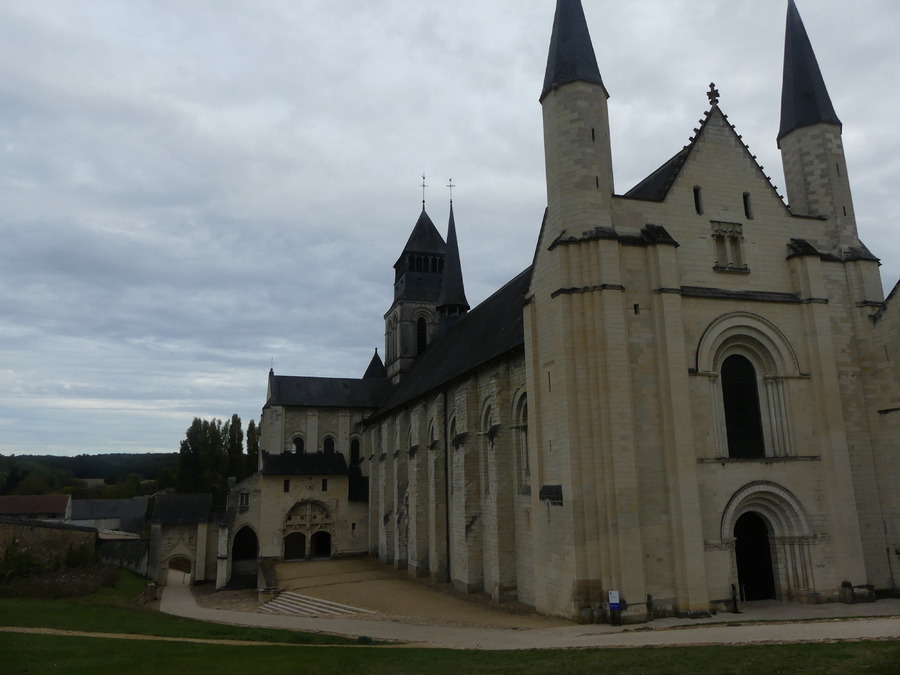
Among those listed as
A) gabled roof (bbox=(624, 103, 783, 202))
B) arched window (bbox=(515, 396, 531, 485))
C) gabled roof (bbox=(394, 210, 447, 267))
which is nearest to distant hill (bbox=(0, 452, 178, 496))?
gabled roof (bbox=(394, 210, 447, 267))

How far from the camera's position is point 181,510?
44594 mm

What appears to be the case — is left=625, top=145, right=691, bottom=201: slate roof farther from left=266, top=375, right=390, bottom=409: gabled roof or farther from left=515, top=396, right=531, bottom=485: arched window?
left=266, top=375, right=390, bottom=409: gabled roof

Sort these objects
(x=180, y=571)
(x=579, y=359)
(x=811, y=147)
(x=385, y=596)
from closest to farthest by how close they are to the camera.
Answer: (x=579, y=359) < (x=811, y=147) < (x=385, y=596) < (x=180, y=571)

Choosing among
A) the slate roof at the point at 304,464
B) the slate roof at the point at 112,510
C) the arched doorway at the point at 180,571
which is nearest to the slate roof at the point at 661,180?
the slate roof at the point at 304,464

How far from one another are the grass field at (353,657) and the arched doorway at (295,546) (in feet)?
82.0

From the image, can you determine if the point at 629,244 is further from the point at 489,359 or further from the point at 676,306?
the point at 489,359

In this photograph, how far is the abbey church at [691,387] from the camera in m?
19.1

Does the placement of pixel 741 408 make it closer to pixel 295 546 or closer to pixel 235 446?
pixel 295 546

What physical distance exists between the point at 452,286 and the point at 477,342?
1933 centimetres

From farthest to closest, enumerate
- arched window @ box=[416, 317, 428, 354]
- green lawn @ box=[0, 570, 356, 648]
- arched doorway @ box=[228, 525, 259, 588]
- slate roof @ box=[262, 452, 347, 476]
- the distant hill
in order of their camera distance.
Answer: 1. the distant hill
2. arched window @ box=[416, 317, 428, 354]
3. slate roof @ box=[262, 452, 347, 476]
4. arched doorway @ box=[228, 525, 259, 588]
5. green lawn @ box=[0, 570, 356, 648]

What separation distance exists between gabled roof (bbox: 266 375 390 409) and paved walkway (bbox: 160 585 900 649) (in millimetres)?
29963

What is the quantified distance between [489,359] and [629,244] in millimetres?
7875

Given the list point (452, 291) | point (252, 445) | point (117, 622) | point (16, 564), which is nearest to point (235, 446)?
point (252, 445)

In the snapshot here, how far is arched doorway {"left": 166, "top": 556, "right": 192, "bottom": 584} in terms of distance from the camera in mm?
45509
